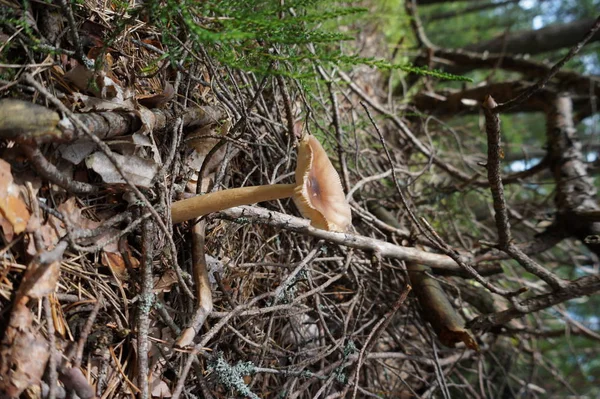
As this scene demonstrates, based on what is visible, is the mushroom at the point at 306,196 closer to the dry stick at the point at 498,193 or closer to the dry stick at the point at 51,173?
the dry stick at the point at 51,173

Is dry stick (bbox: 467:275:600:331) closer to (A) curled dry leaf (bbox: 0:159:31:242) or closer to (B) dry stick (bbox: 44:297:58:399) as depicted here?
(B) dry stick (bbox: 44:297:58:399)

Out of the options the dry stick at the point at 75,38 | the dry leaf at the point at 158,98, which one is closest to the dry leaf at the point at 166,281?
the dry leaf at the point at 158,98

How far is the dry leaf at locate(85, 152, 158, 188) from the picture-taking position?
1.13 metres

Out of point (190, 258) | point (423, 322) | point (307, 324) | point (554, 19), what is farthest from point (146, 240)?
point (554, 19)

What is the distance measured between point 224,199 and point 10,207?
1.69ft

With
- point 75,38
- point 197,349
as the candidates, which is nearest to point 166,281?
point 197,349

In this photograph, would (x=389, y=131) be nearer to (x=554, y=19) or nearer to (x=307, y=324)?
(x=307, y=324)

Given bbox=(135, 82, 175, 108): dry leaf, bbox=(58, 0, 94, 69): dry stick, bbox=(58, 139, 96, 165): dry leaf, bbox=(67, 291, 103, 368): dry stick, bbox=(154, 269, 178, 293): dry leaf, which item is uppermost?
bbox=(58, 0, 94, 69): dry stick

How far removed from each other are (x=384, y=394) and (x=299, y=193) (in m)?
1.11

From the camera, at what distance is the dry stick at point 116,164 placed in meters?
0.94

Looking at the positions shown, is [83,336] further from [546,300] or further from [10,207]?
[546,300]

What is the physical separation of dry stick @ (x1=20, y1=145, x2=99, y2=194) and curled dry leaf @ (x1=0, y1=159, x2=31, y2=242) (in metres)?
0.06

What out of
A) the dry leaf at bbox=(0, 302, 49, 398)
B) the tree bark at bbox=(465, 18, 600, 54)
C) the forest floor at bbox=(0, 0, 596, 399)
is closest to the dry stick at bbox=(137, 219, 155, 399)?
the forest floor at bbox=(0, 0, 596, 399)

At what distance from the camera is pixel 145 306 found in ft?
3.74
